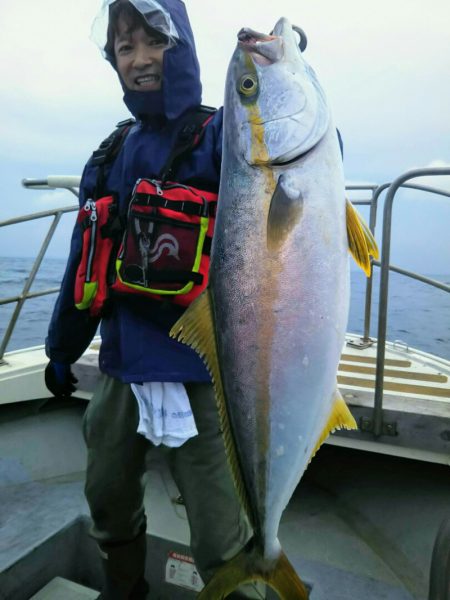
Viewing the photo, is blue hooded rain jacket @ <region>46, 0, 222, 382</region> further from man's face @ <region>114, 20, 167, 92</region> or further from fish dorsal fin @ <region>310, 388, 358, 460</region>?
fish dorsal fin @ <region>310, 388, 358, 460</region>

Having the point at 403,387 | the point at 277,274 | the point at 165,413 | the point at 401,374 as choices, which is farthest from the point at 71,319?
the point at 401,374

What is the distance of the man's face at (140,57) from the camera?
205cm

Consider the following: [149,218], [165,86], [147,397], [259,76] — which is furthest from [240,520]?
[165,86]

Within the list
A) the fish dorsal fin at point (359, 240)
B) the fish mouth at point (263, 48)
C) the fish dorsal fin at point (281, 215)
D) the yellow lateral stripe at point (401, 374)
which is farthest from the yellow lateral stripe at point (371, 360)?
the fish mouth at point (263, 48)

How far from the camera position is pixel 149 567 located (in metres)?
2.63

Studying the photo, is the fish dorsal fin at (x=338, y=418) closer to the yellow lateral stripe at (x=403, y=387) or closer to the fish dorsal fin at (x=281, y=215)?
the fish dorsal fin at (x=281, y=215)

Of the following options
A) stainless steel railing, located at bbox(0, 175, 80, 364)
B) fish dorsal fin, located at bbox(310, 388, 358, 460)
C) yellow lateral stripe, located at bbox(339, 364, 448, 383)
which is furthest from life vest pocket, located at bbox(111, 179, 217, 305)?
yellow lateral stripe, located at bbox(339, 364, 448, 383)

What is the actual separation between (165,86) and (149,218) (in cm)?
57

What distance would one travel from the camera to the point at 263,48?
145cm

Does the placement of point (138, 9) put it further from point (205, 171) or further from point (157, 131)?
point (205, 171)

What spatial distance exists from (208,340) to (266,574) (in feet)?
2.45

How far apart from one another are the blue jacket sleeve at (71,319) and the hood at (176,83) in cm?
38

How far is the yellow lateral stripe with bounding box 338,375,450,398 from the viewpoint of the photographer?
312cm

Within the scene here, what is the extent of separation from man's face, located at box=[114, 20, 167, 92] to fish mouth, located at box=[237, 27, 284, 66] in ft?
2.30
